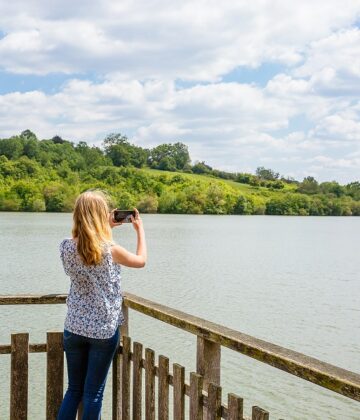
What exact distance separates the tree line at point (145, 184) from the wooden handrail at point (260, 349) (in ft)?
280

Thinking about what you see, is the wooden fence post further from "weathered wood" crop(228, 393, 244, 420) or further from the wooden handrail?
"weathered wood" crop(228, 393, 244, 420)

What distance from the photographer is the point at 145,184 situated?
102688mm

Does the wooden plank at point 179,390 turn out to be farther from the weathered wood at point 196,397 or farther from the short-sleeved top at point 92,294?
the short-sleeved top at point 92,294

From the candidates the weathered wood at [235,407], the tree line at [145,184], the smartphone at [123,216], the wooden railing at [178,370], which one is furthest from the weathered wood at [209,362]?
the tree line at [145,184]

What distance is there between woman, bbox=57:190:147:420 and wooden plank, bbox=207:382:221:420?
25.1 inches

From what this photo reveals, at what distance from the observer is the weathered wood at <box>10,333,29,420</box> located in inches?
133

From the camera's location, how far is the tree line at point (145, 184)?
312 feet

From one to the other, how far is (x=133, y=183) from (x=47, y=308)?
85.5 metres

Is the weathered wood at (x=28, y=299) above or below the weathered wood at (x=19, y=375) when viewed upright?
above

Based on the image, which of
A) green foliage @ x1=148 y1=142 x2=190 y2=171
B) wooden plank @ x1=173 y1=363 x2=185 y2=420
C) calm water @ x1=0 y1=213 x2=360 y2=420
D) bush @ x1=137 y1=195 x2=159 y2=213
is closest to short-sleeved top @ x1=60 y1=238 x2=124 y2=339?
wooden plank @ x1=173 y1=363 x2=185 y2=420

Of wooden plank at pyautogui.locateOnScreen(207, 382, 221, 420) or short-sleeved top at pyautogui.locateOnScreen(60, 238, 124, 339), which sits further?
short-sleeved top at pyautogui.locateOnScreen(60, 238, 124, 339)

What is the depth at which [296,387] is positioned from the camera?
36.6ft

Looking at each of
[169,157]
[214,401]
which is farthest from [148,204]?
[214,401]

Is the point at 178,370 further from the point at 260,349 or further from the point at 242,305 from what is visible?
the point at 242,305
